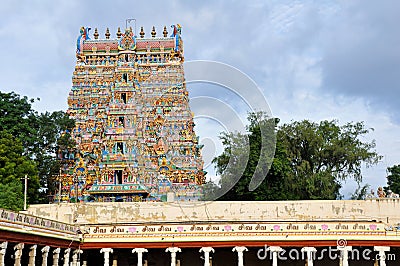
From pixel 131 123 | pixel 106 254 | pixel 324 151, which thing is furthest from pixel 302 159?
pixel 106 254

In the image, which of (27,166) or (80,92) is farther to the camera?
(80,92)

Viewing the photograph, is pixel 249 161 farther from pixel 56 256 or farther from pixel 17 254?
pixel 17 254

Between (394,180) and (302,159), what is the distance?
74.4 feet

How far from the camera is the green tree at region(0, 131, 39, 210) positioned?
Result: 3064 cm

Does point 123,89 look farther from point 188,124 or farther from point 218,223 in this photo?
point 218,223

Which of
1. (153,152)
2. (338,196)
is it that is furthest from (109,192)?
(338,196)

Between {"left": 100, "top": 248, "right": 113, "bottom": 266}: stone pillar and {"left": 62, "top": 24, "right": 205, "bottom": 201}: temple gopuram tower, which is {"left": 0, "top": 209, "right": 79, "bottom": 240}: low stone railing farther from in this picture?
{"left": 62, "top": 24, "right": 205, "bottom": 201}: temple gopuram tower

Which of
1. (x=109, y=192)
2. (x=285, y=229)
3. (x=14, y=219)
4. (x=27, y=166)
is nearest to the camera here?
(x=14, y=219)

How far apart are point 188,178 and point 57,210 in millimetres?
12931

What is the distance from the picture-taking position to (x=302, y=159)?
4481cm

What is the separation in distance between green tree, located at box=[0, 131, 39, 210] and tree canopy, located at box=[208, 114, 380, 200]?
1408 cm

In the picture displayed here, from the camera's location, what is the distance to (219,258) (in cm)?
3089

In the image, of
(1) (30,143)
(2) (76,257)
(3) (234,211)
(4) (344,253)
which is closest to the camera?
(2) (76,257)

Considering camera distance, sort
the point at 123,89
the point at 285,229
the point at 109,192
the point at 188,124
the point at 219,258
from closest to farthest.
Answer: the point at 285,229, the point at 219,258, the point at 109,192, the point at 123,89, the point at 188,124
